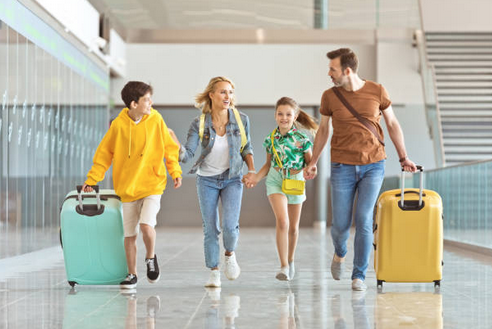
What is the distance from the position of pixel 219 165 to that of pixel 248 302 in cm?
122

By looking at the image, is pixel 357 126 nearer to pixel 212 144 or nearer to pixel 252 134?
pixel 212 144

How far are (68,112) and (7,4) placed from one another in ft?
12.2

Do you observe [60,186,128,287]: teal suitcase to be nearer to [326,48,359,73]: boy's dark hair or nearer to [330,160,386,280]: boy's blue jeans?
[330,160,386,280]: boy's blue jeans

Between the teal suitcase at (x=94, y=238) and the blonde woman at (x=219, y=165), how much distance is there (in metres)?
0.63

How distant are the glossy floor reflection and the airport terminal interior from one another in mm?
20

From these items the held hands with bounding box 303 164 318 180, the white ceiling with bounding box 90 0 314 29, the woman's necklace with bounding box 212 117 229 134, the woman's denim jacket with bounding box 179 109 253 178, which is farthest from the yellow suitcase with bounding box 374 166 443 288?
the white ceiling with bounding box 90 0 314 29

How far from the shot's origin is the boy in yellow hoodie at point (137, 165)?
6.07m

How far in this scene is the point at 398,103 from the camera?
18.7m

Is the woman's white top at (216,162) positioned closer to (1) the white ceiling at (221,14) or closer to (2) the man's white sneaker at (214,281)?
(2) the man's white sneaker at (214,281)

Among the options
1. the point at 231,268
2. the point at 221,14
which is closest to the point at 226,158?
the point at 231,268

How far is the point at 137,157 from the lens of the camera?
20.0 ft

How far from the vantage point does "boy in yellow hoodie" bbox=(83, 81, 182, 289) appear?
19.9 ft

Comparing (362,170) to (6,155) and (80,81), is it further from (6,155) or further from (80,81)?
(80,81)

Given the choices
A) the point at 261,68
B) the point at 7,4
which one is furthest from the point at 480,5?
the point at 7,4
